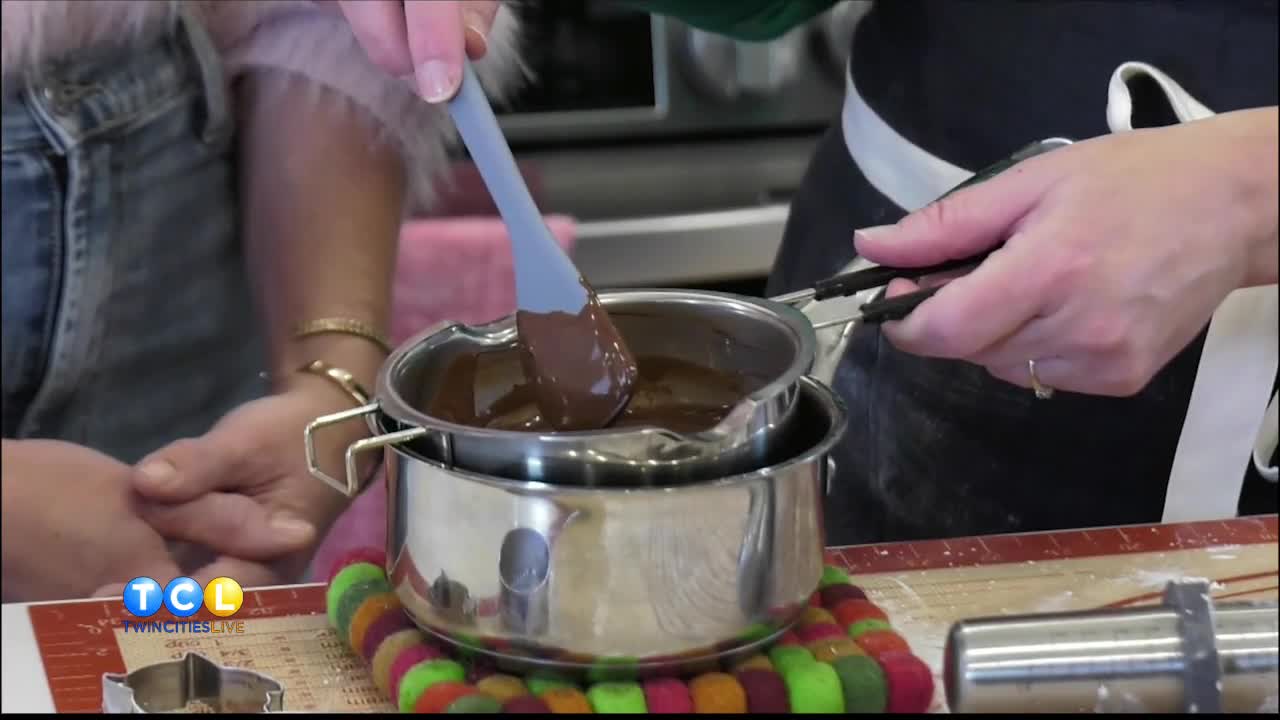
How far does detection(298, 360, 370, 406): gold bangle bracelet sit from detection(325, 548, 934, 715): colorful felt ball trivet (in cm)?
26

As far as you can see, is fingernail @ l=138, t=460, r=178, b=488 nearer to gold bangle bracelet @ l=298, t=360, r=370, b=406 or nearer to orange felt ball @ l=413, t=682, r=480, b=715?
gold bangle bracelet @ l=298, t=360, r=370, b=406

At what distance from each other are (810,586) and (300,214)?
0.40 m

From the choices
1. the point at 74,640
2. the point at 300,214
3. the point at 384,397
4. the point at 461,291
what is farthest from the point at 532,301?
the point at 461,291

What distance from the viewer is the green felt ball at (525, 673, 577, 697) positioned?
398mm

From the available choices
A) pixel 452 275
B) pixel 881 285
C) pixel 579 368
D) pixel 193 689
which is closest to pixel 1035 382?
pixel 881 285

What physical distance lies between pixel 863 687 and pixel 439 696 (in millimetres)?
121

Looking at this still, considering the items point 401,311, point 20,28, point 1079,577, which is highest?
point 20,28

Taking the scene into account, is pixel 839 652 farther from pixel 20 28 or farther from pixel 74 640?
pixel 20 28

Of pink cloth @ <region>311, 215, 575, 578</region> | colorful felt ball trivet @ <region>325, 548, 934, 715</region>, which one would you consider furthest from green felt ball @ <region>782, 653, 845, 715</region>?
pink cloth @ <region>311, 215, 575, 578</region>

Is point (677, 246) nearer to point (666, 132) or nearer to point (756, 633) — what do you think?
point (666, 132)

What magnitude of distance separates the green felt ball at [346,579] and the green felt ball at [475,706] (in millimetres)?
82

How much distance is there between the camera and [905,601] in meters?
0.46

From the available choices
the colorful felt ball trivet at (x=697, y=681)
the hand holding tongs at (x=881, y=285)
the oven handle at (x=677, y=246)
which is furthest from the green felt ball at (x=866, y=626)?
the oven handle at (x=677, y=246)

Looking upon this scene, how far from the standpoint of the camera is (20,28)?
0.66 meters
